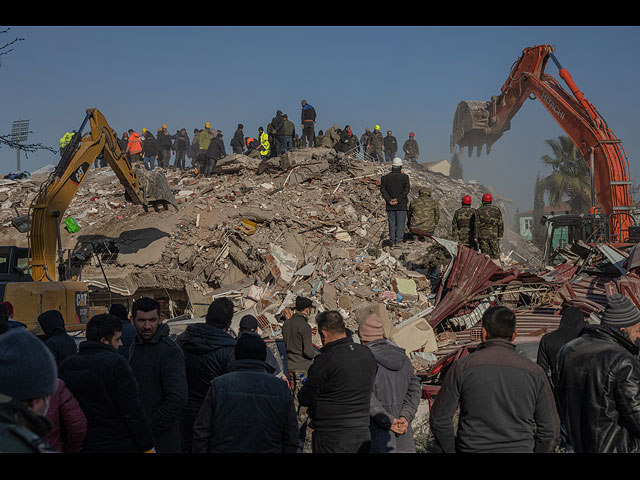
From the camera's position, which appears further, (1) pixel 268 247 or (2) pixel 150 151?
(2) pixel 150 151

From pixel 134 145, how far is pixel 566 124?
1638 centimetres

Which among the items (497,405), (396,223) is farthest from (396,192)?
(497,405)

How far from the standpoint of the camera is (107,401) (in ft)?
11.3

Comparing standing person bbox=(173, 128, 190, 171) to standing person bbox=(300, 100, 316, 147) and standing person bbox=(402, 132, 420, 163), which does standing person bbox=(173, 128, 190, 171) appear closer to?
standing person bbox=(300, 100, 316, 147)

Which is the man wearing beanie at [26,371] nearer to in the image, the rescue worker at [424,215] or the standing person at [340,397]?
the standing person at [340,397]

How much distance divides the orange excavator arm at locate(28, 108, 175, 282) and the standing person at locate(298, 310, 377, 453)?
27.7 ft

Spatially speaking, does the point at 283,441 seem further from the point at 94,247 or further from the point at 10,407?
the point at 94,247

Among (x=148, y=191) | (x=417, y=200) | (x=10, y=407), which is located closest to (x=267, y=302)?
(x=417, y=200)

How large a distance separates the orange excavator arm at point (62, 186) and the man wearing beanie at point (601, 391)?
950 centimetres

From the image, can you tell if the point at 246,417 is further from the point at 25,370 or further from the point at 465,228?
the point at 465,228

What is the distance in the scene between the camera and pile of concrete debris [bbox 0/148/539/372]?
38.5 feet

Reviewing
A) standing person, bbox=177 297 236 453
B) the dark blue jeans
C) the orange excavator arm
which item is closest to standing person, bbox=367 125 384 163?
the dark blue jeans

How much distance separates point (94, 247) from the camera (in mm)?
15703

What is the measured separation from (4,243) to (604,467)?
17706 millimetres
